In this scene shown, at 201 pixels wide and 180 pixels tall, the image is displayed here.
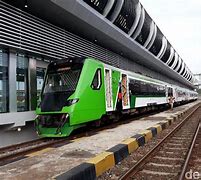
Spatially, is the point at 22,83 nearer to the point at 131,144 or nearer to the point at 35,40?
the point at 35,40

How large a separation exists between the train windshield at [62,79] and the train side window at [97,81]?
78 cm

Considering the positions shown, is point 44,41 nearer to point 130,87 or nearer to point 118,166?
point 130,87

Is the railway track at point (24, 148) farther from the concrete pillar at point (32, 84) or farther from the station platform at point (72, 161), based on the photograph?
the concrete pillar at point (32, 84)

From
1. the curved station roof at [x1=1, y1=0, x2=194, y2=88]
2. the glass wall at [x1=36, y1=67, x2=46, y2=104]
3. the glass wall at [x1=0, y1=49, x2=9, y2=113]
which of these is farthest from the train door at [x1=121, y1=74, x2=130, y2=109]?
the glass wall at [x1=0, y1=49, x2=9, y2=113]

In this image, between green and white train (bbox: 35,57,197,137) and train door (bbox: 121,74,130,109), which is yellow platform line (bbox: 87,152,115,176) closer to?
green and white train (bbox: 35,57,197,137)

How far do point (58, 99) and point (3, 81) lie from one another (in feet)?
7.11

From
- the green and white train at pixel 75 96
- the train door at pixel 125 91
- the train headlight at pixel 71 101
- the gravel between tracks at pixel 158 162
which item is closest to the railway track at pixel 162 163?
the gravel between tracks at pixel 158 162

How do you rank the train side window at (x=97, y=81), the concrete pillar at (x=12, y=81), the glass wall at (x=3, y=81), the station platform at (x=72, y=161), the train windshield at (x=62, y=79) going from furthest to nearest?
1. the train side window at (x=97, y=81)
2. the concrete pillar at (x=12, y=81)
3. the train windshield at (x=62, y=79)
4. the glass wall at (x=3, y=81)
5. the station platform at (x=72, y=161)

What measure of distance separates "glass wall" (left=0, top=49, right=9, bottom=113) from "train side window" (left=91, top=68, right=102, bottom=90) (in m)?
3.23

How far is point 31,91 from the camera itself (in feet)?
43.7

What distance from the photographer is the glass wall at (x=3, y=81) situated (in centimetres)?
1149

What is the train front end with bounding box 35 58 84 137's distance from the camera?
1080 centimetres

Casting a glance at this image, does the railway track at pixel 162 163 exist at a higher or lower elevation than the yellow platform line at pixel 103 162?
lower

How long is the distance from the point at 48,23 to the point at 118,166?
915 cm
